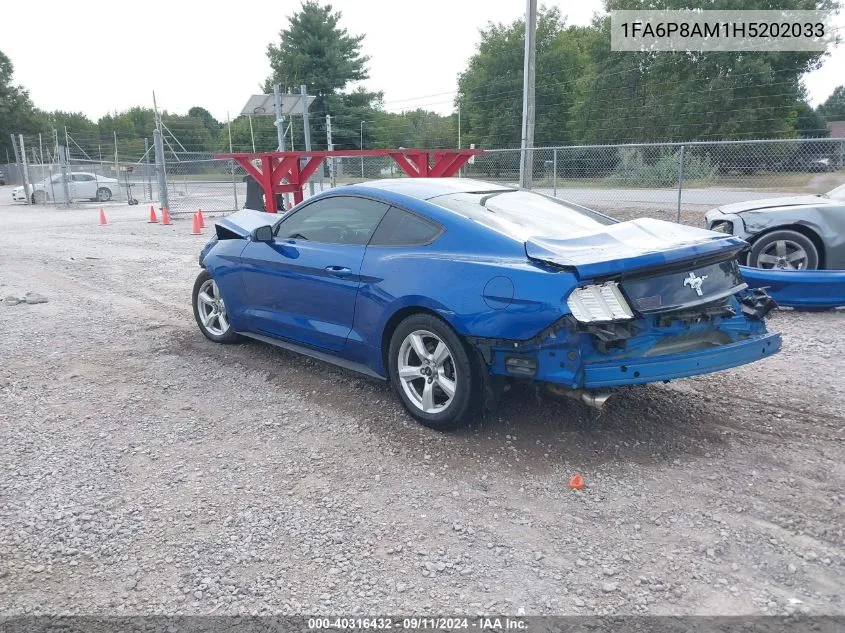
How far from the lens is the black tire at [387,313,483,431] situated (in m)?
3.91

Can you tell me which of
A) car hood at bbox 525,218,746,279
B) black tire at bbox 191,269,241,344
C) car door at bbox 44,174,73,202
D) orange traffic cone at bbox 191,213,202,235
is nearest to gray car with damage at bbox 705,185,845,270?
car hood at bbox 525,218,746,279

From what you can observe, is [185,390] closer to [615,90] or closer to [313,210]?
[313,210]

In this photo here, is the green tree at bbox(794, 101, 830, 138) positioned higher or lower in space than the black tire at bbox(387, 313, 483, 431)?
higher

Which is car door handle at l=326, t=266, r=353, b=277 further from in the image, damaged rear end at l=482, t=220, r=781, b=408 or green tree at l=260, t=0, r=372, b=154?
green tree at l=260, t=0, r=372, b=154

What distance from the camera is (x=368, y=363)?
454 cm

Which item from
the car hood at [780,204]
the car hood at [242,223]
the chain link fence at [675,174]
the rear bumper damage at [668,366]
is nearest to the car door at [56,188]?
the chain link fence at [675,174]

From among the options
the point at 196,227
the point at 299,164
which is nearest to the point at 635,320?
the point at 299,164

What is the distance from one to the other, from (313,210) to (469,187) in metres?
1.17

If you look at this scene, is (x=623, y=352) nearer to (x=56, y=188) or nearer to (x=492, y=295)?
(x=492, y=295)

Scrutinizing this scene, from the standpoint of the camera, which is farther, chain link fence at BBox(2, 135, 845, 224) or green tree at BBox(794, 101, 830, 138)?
green tree at BBox(794, 101, 830, 138)

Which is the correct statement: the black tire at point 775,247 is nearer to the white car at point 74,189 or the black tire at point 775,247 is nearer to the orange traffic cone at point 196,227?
the orange traffic cone at point 196,227

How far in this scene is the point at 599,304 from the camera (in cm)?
354

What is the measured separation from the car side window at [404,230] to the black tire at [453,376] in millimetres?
509

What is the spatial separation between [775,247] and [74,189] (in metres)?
28.2
